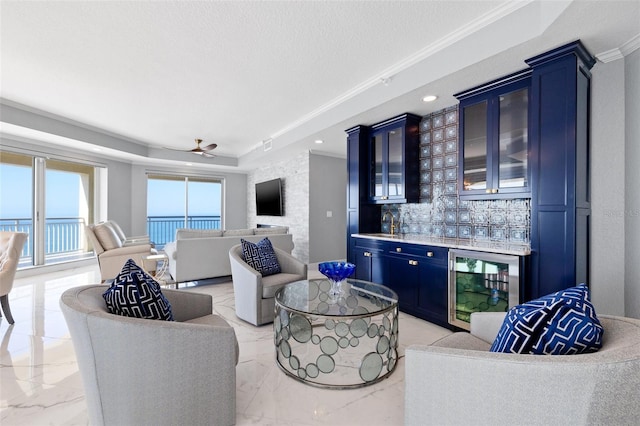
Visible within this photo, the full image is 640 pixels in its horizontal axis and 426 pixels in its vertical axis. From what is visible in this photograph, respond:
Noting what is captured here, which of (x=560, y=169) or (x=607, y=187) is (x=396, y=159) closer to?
(x=560, y=169)

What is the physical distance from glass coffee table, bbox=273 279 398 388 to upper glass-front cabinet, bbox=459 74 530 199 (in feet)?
4.91

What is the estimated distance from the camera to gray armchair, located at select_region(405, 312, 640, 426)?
34.6 inches

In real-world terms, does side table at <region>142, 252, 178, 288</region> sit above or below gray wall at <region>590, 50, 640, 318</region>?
below

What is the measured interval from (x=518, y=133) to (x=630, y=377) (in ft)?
7.63

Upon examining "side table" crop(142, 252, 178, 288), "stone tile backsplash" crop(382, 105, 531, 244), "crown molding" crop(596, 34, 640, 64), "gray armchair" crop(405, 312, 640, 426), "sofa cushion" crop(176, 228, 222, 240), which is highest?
"crown molding" crop(596, 34, 640, 64)

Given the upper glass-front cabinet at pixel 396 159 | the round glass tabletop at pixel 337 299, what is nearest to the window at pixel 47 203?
the round glass tabletop at pixel 337 299

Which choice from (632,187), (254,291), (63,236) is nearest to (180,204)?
(63,236)

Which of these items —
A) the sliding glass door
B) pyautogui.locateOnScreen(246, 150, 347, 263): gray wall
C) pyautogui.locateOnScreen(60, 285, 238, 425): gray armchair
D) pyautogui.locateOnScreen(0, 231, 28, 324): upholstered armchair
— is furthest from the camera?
pyautogui.locateOnScreen(246, 150, 347, 263): gray wall

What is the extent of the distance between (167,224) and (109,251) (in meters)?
4.23

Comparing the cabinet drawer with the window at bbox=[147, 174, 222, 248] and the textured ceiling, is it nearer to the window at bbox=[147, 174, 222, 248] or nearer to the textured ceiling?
the textured ceiling

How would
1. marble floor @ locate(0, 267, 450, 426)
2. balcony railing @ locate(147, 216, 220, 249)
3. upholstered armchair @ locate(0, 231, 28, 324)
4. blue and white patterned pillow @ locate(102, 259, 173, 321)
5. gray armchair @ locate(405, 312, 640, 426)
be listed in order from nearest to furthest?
1. gray armchair @ locate(405, 312, 640, 426)
2. blue and white patterned pillow @ locate(102, 259, 173, 321)
3. marble floor @ locate(0, 267, 450, 426)
4. upholstered armchair @ locate(0, 231, 28, 324)
5. balcony railing @ locate(147, 216, 220, 249)

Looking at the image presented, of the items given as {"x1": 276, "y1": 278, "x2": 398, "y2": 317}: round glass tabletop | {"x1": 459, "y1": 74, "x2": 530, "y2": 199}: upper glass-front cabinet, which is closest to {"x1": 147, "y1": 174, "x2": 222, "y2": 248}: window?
{"x1": 276, "y1": 278, "x2": 398, "y2": 317}: round glass tabletop

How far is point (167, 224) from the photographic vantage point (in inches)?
339

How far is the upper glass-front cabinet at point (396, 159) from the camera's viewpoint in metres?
3.73
